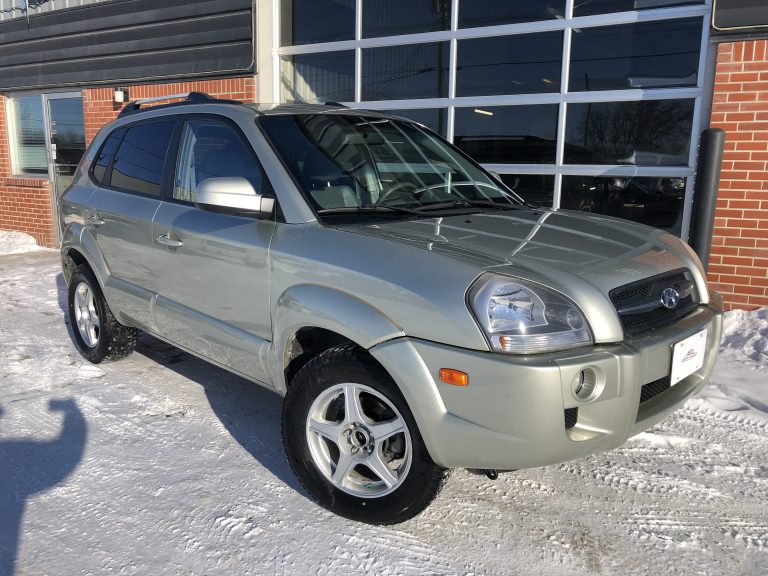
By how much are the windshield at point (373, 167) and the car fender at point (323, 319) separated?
0.45 metres

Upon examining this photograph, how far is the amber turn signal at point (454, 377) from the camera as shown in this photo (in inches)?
86.5

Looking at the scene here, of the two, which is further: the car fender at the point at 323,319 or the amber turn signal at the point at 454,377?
the car fender at the point at 323,319

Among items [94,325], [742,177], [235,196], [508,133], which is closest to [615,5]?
[508,133]

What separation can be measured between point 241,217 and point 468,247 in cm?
122

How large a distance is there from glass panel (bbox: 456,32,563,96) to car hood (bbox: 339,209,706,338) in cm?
340

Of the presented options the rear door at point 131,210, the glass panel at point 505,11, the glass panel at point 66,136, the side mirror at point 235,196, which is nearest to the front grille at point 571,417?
the side mirror at point 235,196

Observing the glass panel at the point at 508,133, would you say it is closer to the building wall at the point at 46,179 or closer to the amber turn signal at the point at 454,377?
the building wall at the point at 46,179

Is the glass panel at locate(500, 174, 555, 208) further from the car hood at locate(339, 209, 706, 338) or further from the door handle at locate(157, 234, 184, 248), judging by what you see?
the door handle at locate(157, 234, 184, 248)

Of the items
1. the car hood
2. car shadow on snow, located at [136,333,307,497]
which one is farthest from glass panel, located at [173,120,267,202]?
car shadow on snow, located at [136,333,307,497]

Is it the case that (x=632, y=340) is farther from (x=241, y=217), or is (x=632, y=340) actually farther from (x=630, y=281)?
(x=241, y=217)

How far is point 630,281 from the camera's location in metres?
2.47

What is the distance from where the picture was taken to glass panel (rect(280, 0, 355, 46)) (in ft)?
24.6

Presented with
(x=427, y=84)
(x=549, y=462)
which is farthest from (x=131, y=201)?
(x=427, y=84)

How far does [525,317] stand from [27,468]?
8.41 ft
